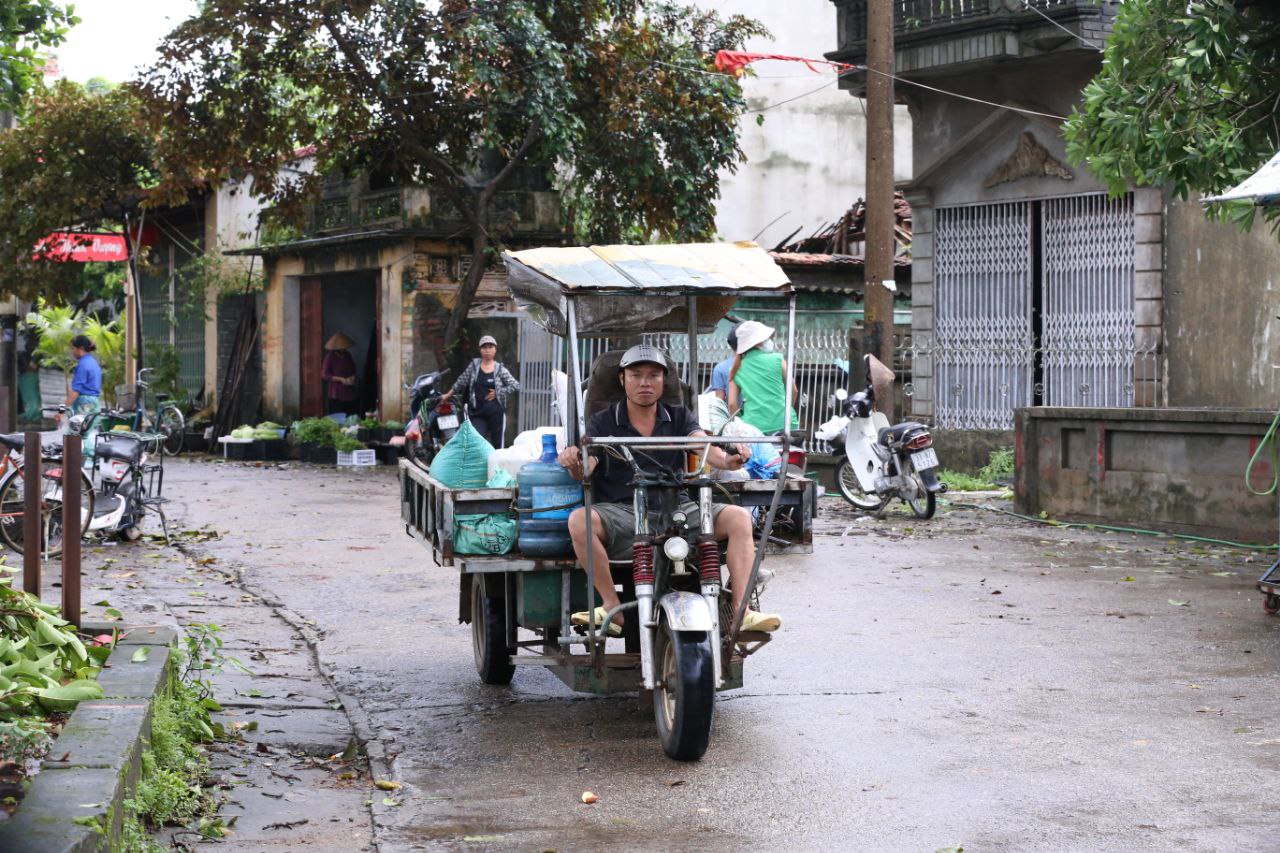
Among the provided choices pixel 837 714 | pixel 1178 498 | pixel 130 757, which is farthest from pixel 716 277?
pixel 1178 498

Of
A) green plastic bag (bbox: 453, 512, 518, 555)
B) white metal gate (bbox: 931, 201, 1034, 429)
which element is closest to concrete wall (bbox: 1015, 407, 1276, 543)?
white metal gate (bbox: 931, 201, 1034, 429)

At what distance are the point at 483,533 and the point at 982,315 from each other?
14.3 m

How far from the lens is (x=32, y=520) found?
6.24m

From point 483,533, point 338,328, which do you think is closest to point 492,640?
point 483,533

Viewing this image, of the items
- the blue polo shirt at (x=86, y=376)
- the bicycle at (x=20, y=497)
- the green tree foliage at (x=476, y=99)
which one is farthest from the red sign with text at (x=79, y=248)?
the bicycle at (x=20, y=497)

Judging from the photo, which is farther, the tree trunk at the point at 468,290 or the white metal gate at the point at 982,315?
the tree trunk at the point at 468,290

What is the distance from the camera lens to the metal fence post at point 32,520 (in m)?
6.24

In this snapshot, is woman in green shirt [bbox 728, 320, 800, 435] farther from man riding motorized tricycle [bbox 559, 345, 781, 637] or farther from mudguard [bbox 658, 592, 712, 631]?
mudguard [bbox 658, 592, 712, 631]

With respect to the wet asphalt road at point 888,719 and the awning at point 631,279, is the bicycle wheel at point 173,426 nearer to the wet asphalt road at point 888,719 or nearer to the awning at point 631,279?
the wet asphalt road at point 888,719

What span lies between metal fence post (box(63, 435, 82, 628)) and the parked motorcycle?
12726mm

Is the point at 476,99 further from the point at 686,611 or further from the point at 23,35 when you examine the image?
the point at 686,611

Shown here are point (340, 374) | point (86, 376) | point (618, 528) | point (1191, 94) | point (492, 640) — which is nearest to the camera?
point (618, 528)

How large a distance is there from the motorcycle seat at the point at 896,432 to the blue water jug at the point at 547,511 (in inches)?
330

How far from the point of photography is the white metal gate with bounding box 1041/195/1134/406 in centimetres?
1875
